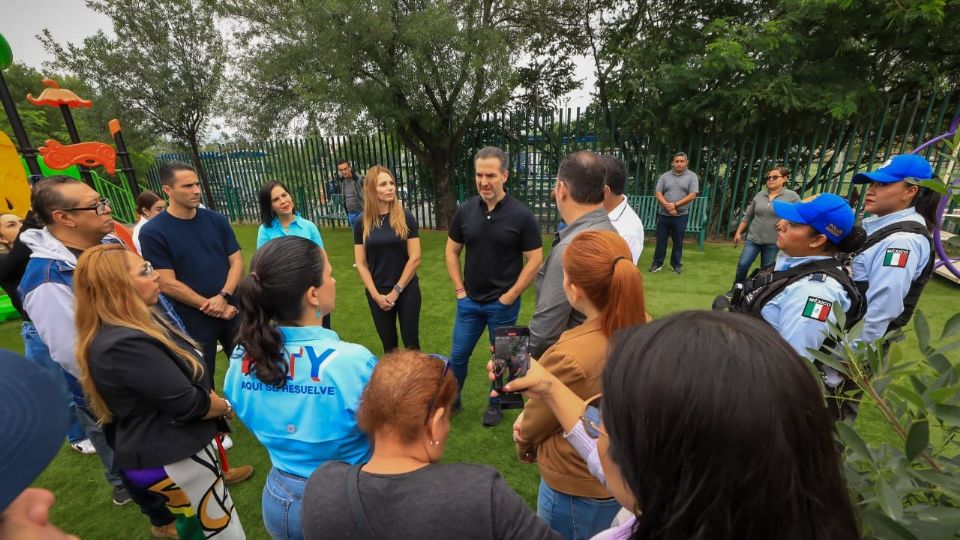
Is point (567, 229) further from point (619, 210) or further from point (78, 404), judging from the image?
point (78, 404)

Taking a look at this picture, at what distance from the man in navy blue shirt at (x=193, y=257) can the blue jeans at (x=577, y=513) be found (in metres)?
2.12

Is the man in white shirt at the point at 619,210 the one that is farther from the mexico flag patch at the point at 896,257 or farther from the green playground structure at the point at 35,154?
the green playground structure at the point at 35,154

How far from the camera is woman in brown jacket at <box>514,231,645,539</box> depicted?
4.56 feet

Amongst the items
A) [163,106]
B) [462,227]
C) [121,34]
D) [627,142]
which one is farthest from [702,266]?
[121,34]

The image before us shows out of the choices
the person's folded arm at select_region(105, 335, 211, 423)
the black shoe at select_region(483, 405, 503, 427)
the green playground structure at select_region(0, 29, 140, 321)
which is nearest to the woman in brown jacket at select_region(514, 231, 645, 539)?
the person's folded arm at select_region(105, 335, 211, 423)

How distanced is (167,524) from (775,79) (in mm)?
8491

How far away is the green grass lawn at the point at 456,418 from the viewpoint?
102 inches

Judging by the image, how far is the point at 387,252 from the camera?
309cm

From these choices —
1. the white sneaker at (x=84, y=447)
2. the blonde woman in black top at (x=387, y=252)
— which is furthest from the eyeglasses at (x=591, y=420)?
the white sneaker at (x=84, y=447)

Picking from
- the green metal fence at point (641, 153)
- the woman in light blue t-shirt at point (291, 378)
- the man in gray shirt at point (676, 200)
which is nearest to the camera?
the woman in light blue t-shirt at point (291, 378)

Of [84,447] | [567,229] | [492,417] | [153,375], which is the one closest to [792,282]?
[567,229]

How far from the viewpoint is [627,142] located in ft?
26.2

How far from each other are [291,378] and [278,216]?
2.58 meters

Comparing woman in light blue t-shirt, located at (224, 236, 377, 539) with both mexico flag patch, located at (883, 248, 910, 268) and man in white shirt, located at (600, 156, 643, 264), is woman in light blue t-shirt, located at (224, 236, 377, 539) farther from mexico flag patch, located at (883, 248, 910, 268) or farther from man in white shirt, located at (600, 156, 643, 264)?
mexico flag patch, located at (883, 248, 910, 268)
